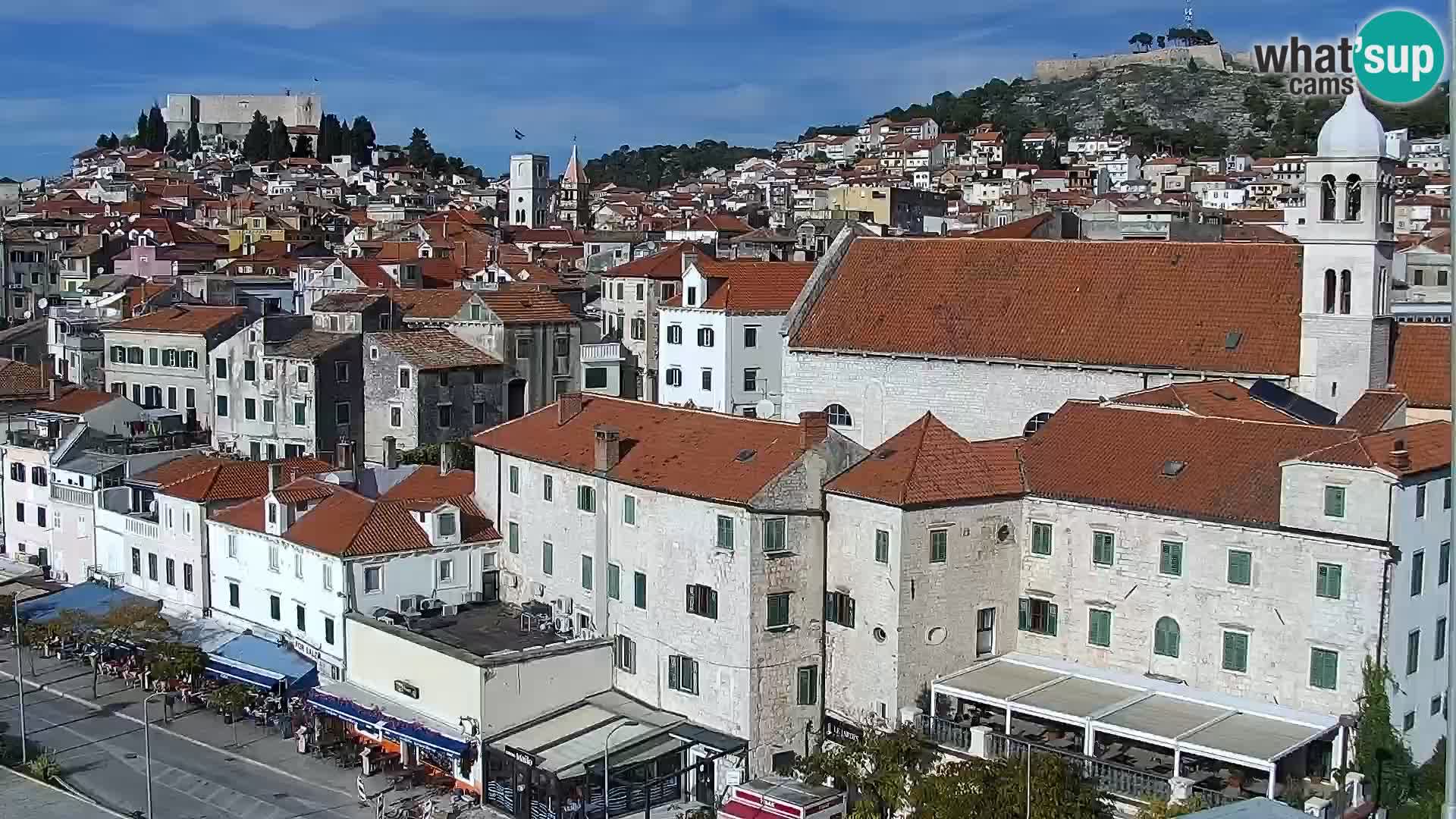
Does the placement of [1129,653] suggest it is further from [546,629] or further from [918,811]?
[546,629]

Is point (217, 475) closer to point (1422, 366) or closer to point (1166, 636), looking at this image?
point (1166, 636)

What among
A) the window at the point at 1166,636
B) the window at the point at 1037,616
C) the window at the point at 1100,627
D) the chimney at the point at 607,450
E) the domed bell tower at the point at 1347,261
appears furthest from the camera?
the domed bell tower at the point at 1347,261

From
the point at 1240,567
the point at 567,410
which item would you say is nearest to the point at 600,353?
the point at 567,410

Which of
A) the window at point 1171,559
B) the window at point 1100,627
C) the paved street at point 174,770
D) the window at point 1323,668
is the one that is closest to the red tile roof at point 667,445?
the window at point 1100,627

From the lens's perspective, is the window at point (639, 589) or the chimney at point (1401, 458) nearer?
the chimney at point (1401, 458)

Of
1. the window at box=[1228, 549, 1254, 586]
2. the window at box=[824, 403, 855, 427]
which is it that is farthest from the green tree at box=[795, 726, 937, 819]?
the window at box=[824, 403, 855, 427]

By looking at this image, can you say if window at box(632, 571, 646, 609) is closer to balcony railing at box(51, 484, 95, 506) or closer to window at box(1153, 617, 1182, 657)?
window at box(1153, 617, 1182, 657)

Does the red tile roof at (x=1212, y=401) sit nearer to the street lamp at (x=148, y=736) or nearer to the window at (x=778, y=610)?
the window at (x=778, y=610)
